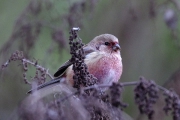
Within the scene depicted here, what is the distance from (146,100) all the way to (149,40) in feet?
16.8

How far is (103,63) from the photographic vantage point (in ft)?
18.8

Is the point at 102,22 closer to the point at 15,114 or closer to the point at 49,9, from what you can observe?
the point at 49,9

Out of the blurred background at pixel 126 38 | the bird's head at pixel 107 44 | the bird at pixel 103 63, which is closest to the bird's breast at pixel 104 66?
the bird at pixel 103 63

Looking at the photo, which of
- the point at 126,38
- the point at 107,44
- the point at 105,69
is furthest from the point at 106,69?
the point at 126,38

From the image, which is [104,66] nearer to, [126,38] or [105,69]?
[105,69]

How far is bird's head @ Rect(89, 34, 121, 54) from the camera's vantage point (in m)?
6.00

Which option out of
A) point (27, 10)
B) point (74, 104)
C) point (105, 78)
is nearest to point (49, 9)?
point (27, 10)

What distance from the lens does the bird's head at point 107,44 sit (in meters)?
6.00

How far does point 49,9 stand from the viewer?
5.36m

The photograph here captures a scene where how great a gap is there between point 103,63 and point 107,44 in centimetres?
44

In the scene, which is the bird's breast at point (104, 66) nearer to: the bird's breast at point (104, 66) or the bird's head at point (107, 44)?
the bird's breast at point (104, 66)

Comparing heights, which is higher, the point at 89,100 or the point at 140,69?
the point at 140,69

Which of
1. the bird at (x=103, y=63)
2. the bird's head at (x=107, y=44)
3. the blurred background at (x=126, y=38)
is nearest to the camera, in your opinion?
the bird at (x=103, y=63)

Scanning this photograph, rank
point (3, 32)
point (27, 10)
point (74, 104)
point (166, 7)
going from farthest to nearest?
point (3, 32) → point (166, 7) → point (27, 10) → point (74, 104)
